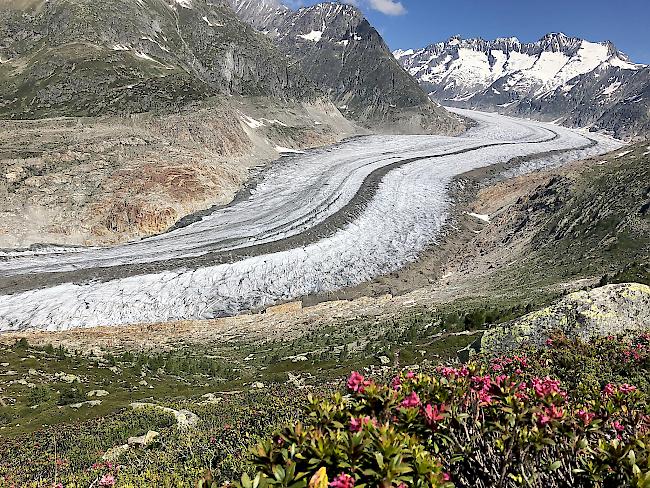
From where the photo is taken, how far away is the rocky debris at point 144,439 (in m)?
11.9

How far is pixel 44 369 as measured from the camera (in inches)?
850

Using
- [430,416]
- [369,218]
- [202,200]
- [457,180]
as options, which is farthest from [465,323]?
[457,180]

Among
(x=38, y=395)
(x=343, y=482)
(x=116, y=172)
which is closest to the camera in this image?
(x=343, y=482)

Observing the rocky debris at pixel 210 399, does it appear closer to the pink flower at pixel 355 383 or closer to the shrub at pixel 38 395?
the shrub at pixel 38 395

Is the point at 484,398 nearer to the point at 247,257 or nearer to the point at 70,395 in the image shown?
the point at 70,395

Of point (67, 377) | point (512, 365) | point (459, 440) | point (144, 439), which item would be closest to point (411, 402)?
point (459, 440)

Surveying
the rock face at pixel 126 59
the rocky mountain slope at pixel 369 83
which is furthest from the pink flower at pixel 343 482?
the rocky mountain slope at pixel 369 83

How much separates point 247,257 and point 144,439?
30605 mm

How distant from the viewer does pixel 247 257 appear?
4244cm

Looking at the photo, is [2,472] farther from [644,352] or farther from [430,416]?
[644,352]

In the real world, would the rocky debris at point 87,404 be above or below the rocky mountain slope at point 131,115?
below

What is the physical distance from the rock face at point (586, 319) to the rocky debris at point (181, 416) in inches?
365

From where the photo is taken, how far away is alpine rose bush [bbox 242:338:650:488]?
3979 mm

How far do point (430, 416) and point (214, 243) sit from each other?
41792 mm
